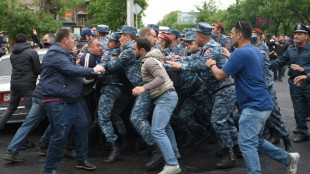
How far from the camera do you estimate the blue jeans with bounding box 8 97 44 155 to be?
5.31 metres

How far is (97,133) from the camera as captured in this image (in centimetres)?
653

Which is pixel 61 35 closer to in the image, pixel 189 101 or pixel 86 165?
pixel 86 165

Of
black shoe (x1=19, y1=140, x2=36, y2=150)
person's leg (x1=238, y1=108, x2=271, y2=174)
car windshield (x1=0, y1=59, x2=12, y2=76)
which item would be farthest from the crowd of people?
car windshield (x1=0, y1=59, x2=12, y2=76)

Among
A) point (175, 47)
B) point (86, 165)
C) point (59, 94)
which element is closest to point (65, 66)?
point (59, 94)

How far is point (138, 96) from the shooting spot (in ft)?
17.2

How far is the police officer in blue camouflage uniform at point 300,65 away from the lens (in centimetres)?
614

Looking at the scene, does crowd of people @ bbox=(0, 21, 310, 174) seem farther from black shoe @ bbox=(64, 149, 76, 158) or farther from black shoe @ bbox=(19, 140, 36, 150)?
black shoe @ bbox=(19, 140, 36, 150)

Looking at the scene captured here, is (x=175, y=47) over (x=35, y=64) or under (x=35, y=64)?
over

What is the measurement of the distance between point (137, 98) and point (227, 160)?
156cm

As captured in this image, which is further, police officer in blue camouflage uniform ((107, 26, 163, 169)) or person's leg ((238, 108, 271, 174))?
police officer in blue camouflage uniform ((107, 26, 163, 169))

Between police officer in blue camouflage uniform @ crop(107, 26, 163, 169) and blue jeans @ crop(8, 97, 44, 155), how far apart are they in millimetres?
1211

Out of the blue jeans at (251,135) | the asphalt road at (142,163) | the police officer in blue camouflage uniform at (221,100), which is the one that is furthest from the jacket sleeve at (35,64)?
the blue jeans at (251,135)

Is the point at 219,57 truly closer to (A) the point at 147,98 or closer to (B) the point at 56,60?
(A) the point at 147,98

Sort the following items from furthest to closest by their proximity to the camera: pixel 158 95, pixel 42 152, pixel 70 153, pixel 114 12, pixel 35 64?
pixel 114 12 < pixel 35 64 < pixel 42 152 < pixel 70 153 < pixel 158 95
